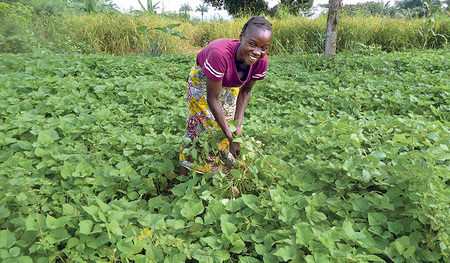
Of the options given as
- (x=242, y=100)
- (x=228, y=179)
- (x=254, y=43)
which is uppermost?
(x=254, y=43)

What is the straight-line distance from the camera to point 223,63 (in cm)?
199

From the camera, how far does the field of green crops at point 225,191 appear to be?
1713 millimetres

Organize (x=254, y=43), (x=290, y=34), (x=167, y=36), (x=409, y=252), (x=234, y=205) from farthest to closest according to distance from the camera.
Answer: (x=290, y=34), (x=167, y=36), (x=234, y=205), (x=254, y=43), (x=409, y=252)

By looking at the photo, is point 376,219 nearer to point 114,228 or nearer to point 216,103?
point 216,103

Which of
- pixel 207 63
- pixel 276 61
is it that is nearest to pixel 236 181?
pixel 207 63

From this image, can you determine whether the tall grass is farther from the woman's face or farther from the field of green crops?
the woman's face

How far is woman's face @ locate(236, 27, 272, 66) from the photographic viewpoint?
6.18 ft

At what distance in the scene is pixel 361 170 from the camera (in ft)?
7.14

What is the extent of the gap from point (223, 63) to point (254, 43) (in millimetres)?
246

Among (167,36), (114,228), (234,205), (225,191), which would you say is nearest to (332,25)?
(167,36)

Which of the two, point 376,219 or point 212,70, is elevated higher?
point 212,70

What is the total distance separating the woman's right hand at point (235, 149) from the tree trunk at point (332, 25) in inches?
196

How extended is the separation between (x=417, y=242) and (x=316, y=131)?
4.22 ft

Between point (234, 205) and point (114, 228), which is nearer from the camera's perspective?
point (114, 228)
